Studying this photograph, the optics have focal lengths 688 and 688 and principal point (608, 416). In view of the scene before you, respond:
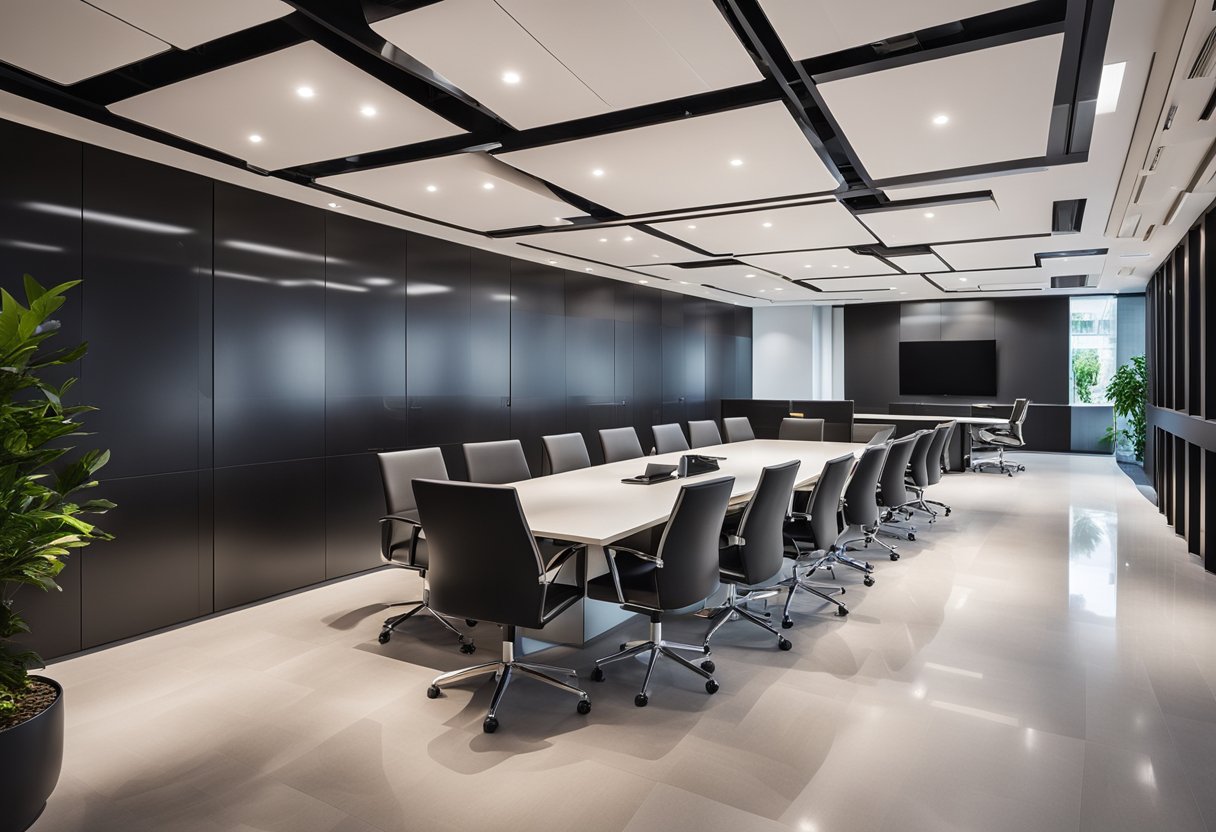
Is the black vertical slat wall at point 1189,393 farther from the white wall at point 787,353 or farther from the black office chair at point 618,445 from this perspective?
the white wall at point 787,353

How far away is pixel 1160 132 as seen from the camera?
3.72 metres

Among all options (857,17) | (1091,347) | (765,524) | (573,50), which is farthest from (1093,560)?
(1091,347)

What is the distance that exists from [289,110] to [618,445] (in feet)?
11.9

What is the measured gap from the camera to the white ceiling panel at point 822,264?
7.75 meters

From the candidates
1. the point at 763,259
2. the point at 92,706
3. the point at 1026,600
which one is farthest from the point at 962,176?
the point at 92,706

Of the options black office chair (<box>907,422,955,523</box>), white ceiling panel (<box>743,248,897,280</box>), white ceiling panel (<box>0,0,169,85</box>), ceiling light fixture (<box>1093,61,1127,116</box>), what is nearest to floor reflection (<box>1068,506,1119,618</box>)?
black office chair (<box>907,422,955,523</box>)

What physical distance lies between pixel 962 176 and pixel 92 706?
18.9 feet

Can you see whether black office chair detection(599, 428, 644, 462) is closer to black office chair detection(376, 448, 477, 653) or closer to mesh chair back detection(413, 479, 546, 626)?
black office chair detection(376, 448, 477, 653)

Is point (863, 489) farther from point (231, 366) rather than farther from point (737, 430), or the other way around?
point (231, 366)

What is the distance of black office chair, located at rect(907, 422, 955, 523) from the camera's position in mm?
6457

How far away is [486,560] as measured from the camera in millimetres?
2885

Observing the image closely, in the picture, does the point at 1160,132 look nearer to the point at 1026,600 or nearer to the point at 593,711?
the point at 1026,600

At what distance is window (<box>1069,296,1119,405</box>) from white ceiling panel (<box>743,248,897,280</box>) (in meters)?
6.06

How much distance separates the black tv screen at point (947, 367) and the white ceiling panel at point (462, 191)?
34.1ft
